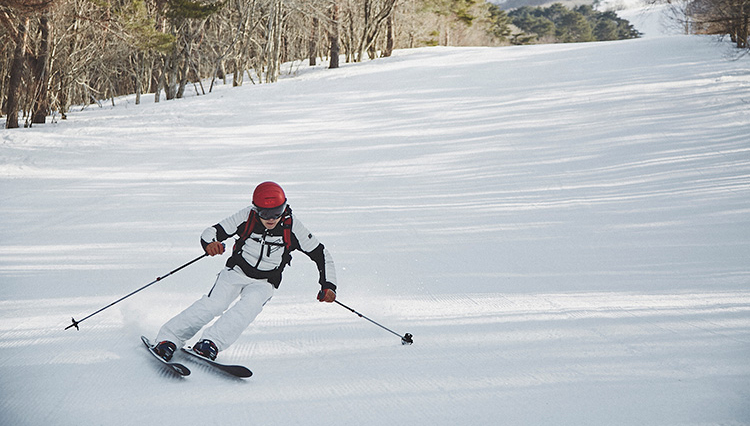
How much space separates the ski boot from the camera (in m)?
3.31

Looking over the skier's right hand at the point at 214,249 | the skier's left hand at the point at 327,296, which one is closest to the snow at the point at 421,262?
the skier's left hand at the point at 327,296

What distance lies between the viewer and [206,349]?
131 inches

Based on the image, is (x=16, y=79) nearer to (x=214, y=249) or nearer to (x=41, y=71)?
(x=41, y=71)

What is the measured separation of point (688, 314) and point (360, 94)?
13.5 meters

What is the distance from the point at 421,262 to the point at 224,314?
2.75m

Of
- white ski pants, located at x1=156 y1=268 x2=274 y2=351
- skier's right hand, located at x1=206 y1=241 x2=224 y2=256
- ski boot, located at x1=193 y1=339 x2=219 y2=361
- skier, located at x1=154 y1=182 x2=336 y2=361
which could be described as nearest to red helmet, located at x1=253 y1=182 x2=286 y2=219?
skier, located at x1=154 y1=182 x2=336 y2=361

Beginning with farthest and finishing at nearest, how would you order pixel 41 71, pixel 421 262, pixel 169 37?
pixel 169 37 < pixel 41 71 < pixel 421 262

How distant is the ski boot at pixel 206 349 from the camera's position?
3314 mm

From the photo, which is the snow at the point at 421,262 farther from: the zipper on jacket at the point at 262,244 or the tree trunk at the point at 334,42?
the tree trunk at the point at 334,42

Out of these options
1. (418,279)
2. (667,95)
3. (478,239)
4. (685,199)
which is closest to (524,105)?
(667,95)

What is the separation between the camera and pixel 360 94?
16.6 metres

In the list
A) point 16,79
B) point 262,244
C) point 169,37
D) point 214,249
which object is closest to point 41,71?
point 16,79

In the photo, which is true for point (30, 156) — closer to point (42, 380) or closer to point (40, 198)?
point (40, 198)

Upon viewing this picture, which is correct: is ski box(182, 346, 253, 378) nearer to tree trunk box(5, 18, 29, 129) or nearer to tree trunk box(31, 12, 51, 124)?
tree trunk box(5, 18, 29, 129)
